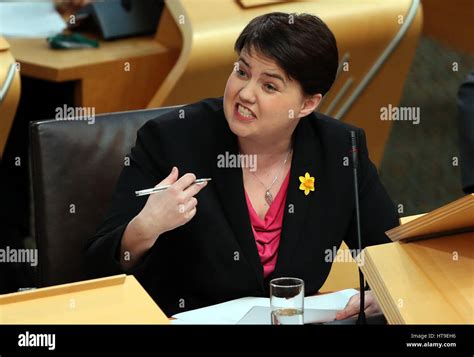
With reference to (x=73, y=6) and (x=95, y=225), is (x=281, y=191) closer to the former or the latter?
(x=95, y=225)

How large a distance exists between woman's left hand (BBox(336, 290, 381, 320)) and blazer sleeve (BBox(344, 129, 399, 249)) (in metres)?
0.33

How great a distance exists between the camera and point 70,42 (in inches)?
137

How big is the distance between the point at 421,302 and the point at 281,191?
67 cm

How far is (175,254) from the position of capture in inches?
82.7

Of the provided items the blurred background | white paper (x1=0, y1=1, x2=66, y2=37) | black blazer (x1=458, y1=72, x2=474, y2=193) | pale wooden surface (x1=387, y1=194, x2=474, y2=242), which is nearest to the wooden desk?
the blurred background

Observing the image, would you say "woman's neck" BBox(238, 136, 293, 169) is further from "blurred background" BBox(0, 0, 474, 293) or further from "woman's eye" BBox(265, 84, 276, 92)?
"blurred background" BBox(0, 0, 474, 293)

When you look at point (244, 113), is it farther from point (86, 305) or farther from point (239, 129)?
point (86, 305)

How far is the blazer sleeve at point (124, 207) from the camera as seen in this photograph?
78.8 inches

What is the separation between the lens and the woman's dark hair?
2.01 m

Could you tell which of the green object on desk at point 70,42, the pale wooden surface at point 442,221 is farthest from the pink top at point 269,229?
the green object on desk at point 70,42

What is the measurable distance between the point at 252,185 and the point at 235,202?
0.09 meters

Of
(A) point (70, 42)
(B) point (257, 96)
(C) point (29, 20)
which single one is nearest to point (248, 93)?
(B) point (257, 96)
